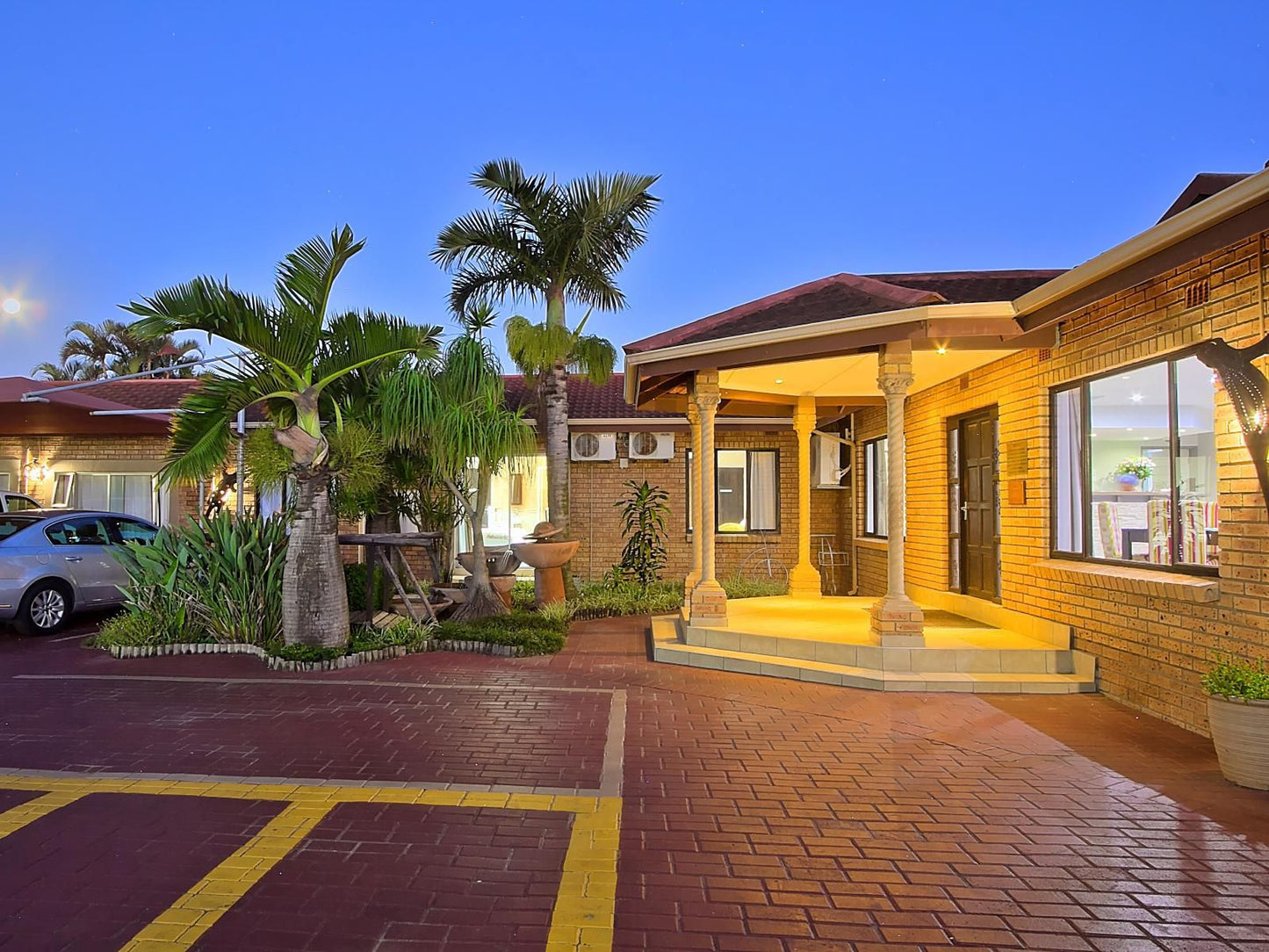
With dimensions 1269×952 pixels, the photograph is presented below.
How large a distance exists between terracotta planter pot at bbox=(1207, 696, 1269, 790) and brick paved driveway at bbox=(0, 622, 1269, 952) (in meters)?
0.14

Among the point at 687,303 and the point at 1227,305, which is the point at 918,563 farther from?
the point at 687,303

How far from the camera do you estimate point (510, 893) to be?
120 inches

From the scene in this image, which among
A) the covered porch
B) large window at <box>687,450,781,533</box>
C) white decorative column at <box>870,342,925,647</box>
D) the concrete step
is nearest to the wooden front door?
the covered porch

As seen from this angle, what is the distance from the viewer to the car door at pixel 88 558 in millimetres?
9594

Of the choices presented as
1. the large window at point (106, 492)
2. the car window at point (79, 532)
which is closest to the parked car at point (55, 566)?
the car window at point (79, 532)

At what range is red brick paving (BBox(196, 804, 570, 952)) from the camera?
271 centimetres

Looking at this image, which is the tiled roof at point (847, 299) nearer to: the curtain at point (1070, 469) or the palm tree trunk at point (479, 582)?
the curtain at point (1070, 469)

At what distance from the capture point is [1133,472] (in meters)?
6.13

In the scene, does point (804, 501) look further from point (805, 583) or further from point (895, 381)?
point (895, 381)

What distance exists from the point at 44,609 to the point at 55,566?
52cm

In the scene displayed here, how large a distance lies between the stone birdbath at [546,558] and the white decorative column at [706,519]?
2.28m

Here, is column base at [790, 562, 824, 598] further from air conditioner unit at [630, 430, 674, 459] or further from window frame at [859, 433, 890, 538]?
air conditioner unit at [630, 430, 674, 459]

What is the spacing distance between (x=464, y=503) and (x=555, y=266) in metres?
3.71

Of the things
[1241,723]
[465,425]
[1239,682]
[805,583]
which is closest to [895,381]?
[1239,682]
